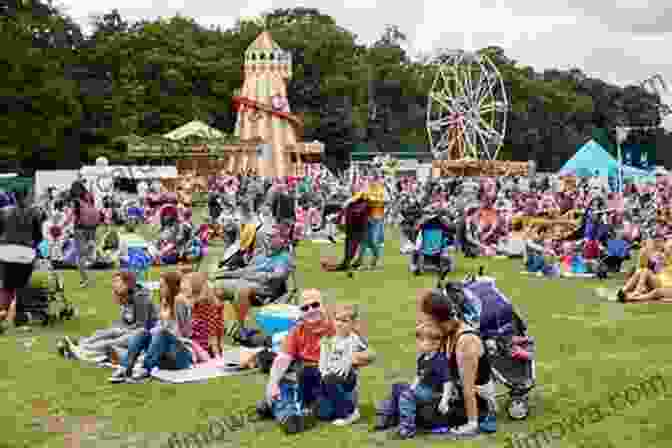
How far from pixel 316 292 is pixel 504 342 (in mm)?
1402

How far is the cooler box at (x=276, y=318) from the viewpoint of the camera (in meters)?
9.25

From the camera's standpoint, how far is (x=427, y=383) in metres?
6.29

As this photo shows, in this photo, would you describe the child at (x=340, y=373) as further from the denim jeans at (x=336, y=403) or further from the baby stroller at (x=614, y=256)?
the baby stroller at (x=614, y=256)

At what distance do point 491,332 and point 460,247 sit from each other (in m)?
13.0

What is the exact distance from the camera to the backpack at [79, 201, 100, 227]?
1412 cm

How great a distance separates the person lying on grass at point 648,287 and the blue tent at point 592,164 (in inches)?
992

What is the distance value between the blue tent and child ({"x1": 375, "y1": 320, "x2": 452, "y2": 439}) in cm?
3229

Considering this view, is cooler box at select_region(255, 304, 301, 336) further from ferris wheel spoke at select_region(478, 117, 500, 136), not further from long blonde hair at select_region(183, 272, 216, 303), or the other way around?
ferris wheel spoke at select_region(478, 117, 500, 136)

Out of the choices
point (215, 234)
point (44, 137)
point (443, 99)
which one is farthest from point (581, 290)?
point (443, 99)

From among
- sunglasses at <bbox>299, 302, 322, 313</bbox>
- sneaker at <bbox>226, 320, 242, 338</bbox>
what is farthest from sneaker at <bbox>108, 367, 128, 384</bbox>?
sunglasses at <bbox>299, 302, 322, 313</bbox>

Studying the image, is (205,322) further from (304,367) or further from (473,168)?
(473,168)

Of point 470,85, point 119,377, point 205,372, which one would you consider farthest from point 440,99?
point 119,377

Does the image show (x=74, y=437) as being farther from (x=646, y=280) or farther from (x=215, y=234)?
(x=215, y=234)

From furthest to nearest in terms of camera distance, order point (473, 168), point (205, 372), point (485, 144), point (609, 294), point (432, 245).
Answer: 1. point (485, 144)
2. point (473, 168)
3. point (432, 245)
4. point (609, 294)
5. point (205, 372)
